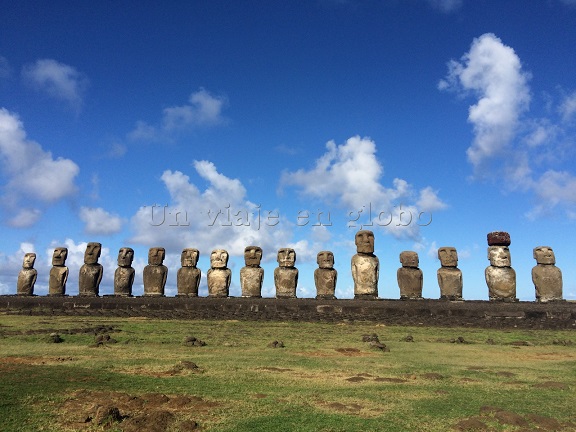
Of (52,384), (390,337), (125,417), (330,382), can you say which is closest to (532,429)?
(330,382)

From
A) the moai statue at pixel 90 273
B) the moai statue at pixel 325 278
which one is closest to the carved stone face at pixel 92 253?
the moai statue at pixel 90 273

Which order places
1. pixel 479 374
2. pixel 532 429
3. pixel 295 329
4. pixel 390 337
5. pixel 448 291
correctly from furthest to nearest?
pixel 448 291 < pixel 295 329 < pixel 390 337 < pixel 479 374 < pixel 532 429

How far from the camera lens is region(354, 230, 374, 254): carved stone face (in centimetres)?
1605

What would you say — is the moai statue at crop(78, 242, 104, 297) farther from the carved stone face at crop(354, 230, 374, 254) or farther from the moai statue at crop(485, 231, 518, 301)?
the moai statue at crop(485, 231, 518, 301)

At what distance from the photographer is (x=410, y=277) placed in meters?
15.5

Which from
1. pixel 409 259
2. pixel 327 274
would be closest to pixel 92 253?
pixel 327 274

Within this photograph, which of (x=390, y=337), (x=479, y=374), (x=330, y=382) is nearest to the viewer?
(x=330, y=382)

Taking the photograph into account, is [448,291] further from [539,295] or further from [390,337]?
[390,337]

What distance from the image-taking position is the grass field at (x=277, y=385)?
→ 3.88 metres

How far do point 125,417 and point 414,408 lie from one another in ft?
8.20

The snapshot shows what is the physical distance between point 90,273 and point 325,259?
8619mm

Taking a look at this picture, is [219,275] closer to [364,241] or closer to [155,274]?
[155,274]

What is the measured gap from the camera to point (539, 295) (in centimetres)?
1546

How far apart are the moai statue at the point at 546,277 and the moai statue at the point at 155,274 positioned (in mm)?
12555
